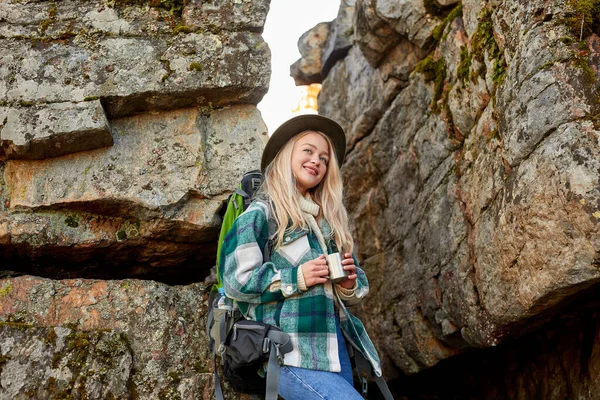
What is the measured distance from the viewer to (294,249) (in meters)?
4.61

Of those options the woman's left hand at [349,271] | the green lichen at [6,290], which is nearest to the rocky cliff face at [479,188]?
the woman's left hand at [349,271]

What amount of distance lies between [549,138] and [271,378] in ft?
8.92

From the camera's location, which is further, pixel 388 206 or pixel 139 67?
pixel 388 206

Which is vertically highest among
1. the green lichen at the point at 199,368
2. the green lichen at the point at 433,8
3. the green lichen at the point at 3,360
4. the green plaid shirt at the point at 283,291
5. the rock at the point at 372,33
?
the rock at the point at 372,33

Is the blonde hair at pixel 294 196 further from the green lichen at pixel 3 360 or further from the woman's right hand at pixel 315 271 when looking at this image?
the green lichen at pixel 3 360

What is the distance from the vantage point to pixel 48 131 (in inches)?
209

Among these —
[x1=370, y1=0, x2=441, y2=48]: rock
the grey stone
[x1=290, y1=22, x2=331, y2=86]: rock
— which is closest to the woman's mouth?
the grey stone

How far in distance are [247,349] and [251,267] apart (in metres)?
0.62

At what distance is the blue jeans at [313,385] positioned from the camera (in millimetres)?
4156

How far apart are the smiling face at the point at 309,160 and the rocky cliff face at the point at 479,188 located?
1.59 meters

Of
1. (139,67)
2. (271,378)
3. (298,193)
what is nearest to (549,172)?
(298,193)

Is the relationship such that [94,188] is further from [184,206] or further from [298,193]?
[298,193]

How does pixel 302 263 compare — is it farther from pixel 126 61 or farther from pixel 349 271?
pixel 126 61

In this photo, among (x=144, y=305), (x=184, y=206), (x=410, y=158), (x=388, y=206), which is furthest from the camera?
(x=388, y=206)
